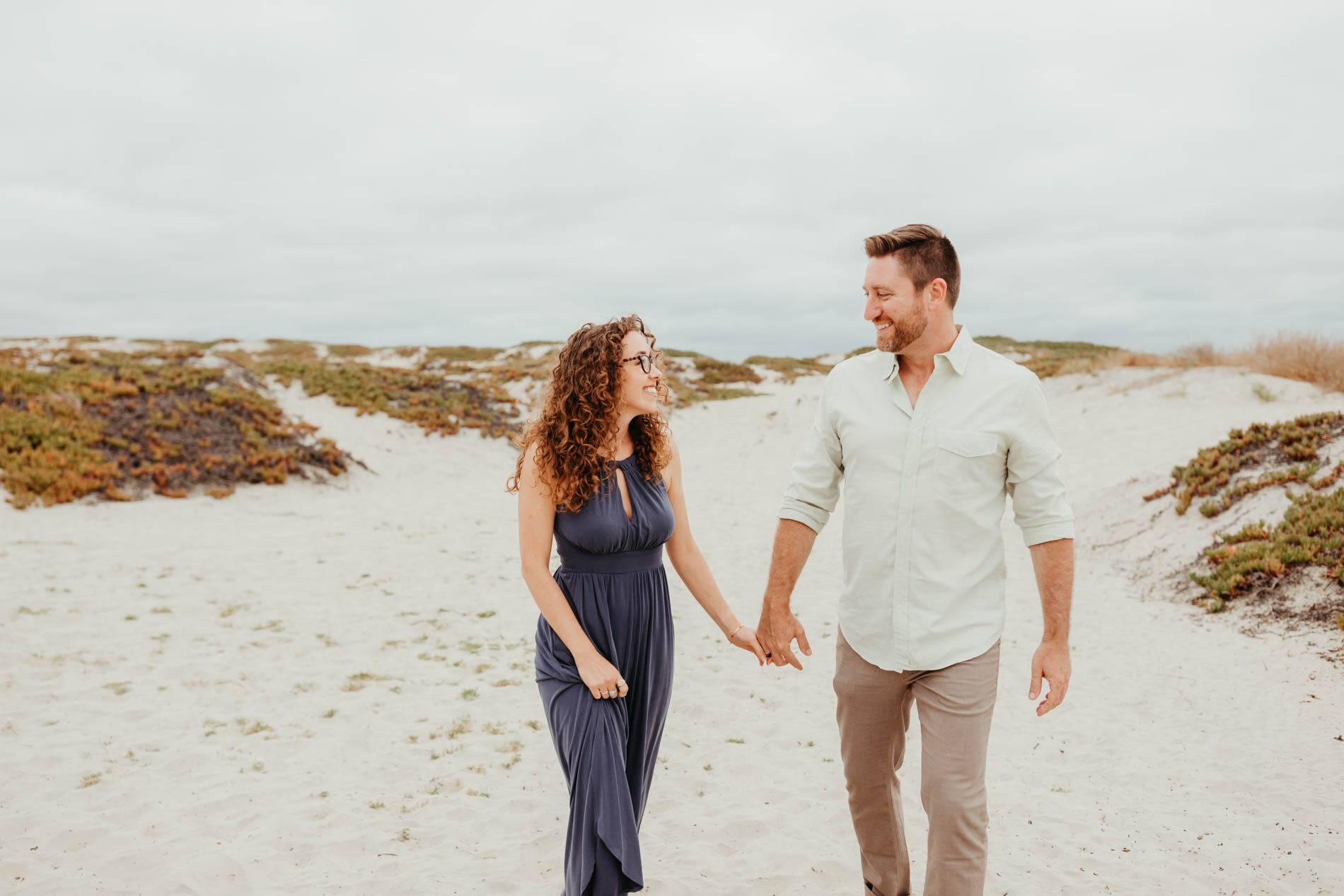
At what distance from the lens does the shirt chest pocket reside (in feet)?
8.95

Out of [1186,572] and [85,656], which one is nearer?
[85,656]

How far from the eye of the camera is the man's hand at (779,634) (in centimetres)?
304

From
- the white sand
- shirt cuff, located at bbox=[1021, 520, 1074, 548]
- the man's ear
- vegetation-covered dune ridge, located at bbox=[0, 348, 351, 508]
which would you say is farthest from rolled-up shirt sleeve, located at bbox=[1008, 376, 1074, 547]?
vegetation-covered dune ridge, located at bbox=[0, 348, 351, 508]

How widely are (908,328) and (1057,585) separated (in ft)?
3.39

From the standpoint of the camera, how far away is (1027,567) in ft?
33.7

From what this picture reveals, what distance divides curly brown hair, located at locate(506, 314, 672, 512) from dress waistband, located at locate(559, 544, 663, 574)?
0.21 meters

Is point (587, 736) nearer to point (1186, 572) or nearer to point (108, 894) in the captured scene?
point (108, 894)

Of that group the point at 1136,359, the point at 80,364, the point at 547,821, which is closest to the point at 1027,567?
the point at 547,821

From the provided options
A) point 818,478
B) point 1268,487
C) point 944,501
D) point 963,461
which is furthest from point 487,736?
point 1268,487

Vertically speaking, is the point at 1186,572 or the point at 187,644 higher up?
A: the point at 1186,572

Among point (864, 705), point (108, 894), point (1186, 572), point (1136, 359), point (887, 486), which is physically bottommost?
point (108, 894)

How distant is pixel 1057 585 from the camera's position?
271 centimetres

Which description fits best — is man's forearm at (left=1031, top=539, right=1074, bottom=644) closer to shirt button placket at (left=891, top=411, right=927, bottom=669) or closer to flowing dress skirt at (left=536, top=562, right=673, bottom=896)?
shirt button placket at (left=891, top=411, right=927, bottom=669)

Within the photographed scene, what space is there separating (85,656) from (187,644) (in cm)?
73
